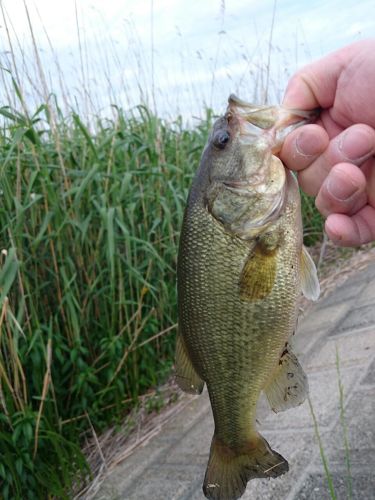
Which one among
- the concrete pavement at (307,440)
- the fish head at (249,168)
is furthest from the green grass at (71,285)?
the fish head at (249,168)

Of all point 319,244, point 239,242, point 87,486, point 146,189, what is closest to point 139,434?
point 87,486

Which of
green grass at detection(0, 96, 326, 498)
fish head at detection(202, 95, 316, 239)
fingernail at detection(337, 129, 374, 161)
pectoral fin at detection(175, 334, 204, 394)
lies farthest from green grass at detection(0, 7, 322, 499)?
fingernail at detection(337, 129, 374, 161)

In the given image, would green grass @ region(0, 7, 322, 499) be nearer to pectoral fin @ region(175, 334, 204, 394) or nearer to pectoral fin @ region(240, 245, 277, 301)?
pectoral fin @ region(175, 334, 204, 394)

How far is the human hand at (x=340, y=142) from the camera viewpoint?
155cm

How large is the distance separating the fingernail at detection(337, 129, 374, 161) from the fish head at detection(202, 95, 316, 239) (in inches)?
5.7

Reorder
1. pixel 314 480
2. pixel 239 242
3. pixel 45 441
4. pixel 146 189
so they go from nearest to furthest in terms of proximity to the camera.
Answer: pixel 239 242, pixel 314 480, pixel 45 441, pixel 146 189

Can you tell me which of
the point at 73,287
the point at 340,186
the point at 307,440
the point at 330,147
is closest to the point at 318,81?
the point at 330,147

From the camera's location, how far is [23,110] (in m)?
3.23

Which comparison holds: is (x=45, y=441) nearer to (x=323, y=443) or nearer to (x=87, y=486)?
(x=87, y=486)

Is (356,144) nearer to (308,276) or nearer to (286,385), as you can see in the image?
(308,276)

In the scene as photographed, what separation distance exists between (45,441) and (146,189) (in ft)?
5.44

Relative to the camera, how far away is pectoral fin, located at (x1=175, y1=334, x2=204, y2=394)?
1.74 meters

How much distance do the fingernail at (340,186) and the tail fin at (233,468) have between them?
81 centimetres

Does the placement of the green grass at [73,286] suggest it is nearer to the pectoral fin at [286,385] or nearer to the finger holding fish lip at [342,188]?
the pectoral fin at [286,385]
